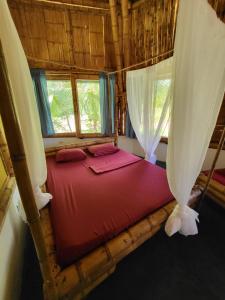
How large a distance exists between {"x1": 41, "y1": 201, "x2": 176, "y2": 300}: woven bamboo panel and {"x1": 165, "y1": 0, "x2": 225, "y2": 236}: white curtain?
0.96 feet

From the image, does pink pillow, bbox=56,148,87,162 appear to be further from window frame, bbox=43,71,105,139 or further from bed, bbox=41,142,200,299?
window frame, bbox=43,71,105,139

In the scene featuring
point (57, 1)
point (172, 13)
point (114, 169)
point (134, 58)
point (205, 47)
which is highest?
point (57, 1)

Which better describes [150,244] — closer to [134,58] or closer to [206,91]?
[206,91]

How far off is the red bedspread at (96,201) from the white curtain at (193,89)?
0.41m

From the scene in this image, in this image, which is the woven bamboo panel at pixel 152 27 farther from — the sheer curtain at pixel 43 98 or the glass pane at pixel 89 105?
the sheer curtain at pixel 43 98

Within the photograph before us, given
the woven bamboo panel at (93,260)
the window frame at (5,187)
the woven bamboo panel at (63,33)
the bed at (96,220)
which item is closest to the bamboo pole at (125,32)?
the woven bamboo panel at (63,33)

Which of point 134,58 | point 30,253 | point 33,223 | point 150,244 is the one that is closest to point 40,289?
point 30,253

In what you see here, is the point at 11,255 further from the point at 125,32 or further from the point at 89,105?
the point at 125,32

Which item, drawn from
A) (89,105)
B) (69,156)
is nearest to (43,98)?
(89,105)

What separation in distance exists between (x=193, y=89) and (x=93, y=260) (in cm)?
147

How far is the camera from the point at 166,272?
1341mm

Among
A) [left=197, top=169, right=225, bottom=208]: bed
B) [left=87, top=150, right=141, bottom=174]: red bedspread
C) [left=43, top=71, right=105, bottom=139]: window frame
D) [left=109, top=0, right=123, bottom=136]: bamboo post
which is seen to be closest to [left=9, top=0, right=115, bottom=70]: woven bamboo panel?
[left=43, top=71, right=105, bottom=139]: window frame

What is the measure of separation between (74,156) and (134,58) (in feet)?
9.20

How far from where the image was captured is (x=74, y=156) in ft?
8.73
